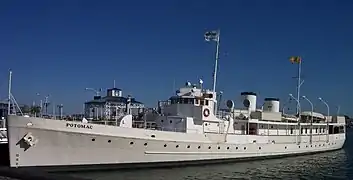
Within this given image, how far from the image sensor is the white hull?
2744cm

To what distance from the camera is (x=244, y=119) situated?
42875 mm

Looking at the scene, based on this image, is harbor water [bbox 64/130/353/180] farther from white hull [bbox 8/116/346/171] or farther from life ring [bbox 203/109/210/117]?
life ring [bbox 203/109/210/117]

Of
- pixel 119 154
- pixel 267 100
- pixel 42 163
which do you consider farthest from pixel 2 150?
pixel 267 100

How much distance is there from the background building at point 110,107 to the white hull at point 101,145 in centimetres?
355

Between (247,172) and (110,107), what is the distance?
42.3 ft

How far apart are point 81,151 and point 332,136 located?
139 feet

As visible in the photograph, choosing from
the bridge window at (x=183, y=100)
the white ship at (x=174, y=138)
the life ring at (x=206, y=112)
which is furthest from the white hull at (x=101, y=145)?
the bridge window at (x=183, y=100)

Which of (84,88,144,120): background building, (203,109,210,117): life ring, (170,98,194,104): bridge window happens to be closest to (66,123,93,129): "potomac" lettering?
(84,88,144,120): background building

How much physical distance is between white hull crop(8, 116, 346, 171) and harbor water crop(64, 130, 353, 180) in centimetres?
105

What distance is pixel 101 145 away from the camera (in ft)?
96.7

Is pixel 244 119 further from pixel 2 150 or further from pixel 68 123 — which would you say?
pixel 2 150

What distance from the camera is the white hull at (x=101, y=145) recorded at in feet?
90.0

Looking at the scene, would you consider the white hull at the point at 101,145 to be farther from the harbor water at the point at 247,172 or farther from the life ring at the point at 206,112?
the life ring at the point at 206,112

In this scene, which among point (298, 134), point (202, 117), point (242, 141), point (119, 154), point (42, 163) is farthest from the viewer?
point (298, 134)
